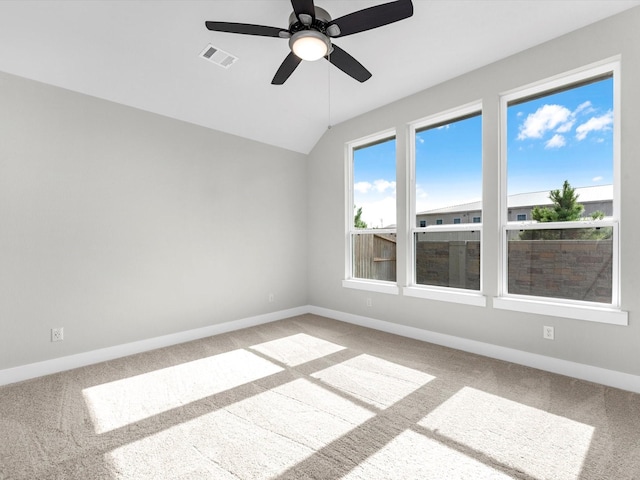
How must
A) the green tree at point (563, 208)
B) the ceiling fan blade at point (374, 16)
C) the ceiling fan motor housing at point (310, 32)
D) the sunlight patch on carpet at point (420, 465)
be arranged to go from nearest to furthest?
the sunlight patch on carpet at point (420, 465)
the ceiling fan blade at point (374, 16)
the ceiling fan motor housing at point (310, 32)
the green tree at point (563, 208)

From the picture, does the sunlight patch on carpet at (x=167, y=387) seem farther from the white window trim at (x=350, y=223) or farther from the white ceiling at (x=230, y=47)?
the white ceiling at (x=230, y=47)

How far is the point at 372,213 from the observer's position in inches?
178

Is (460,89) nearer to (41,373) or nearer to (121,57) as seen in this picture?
(121,57)

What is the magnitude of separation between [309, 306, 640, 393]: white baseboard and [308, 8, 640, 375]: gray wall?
0.18 feet

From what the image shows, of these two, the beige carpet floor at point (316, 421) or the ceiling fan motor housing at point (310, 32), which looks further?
the ceiling fan motor housing at point (310, 32)

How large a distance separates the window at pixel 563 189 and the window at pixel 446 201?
33 cm

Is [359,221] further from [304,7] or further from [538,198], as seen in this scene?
[304,7]

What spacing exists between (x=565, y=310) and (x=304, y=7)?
10.4 feet

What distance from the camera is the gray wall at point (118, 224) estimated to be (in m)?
2.80

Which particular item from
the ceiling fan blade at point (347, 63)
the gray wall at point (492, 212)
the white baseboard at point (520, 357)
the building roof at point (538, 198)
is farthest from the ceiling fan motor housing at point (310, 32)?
the white baseboard at point (520, 357)

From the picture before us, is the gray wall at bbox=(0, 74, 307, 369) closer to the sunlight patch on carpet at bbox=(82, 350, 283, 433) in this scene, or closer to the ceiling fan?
the sunlight patch on carpet at bbox=(82, 350, 283, 433)

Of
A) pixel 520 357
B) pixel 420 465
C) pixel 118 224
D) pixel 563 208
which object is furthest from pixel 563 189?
pixel 118 224

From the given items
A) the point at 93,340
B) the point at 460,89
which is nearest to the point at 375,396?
the point at 93,340

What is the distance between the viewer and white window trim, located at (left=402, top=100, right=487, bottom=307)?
135 inches
